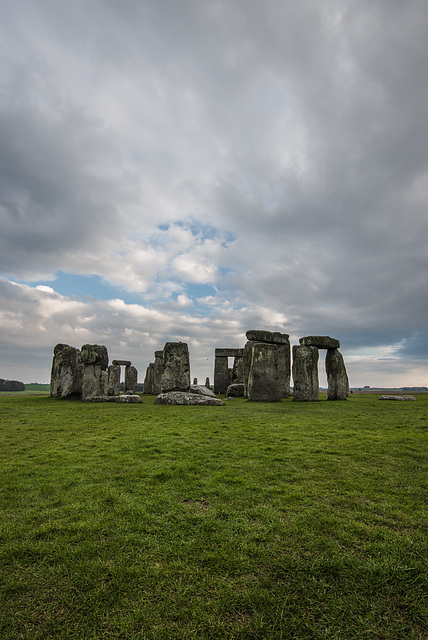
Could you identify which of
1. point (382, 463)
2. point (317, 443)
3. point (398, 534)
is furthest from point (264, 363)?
point (398, 534)

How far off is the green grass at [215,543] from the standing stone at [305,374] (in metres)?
9.61

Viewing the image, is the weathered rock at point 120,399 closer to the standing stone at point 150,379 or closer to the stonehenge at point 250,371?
the stonehenge at point 250,371

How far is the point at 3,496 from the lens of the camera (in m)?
3.85

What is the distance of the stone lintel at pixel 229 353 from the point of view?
2499 centimetres

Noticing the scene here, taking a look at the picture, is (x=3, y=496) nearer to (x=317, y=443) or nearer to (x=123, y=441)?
(x=123, y=441)

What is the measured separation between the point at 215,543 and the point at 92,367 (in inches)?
593

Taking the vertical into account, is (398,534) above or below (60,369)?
below

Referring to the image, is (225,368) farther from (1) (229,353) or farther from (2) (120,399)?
(2) (120,399)

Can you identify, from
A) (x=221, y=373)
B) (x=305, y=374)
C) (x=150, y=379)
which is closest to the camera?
(x=305, y=374)

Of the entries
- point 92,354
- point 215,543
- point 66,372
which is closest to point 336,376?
point 92,354

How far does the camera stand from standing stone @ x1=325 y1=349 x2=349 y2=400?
16.4 meters

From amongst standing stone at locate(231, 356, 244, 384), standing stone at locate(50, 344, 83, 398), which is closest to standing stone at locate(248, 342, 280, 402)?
standing stone at locate(231, 356, 244, 384)

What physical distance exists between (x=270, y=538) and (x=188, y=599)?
3.27ft

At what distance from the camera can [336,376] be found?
16469 mm
